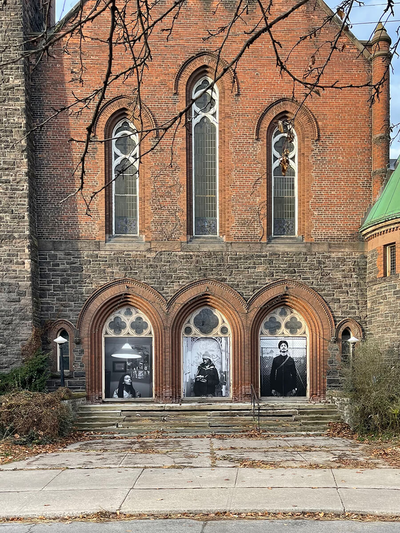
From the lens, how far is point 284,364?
1989 centimetres

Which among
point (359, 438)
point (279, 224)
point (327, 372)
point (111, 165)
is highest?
point (111, 165)

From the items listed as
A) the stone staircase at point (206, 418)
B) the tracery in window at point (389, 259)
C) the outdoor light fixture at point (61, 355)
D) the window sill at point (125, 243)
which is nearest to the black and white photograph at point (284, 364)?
the stone staircase at point (206, 418)

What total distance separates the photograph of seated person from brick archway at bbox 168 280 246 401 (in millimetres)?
1249

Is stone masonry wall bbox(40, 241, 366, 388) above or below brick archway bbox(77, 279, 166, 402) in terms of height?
above

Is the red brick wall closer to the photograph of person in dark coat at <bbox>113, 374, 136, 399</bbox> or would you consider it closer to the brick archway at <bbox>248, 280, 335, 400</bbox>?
the brick archway at <bbox>248, 280, 335, 400</bbox>

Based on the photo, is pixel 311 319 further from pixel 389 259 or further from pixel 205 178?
pixel 205 178

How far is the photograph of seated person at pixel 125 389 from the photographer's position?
19.5 meters

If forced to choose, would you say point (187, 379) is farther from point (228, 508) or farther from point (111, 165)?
point (228, 508)

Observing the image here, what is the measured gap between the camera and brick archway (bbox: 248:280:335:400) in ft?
63.8

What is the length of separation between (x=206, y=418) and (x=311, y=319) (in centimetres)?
462

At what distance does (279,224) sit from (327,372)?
4.63 m

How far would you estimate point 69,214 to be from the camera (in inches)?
759

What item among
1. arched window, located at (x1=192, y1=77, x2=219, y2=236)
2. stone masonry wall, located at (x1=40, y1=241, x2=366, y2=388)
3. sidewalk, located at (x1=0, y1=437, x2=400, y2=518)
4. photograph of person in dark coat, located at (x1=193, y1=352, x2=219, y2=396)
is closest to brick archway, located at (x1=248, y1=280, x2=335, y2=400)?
stone masonry wall, located at (x1=40, y1=241, x2=366, y2=388)

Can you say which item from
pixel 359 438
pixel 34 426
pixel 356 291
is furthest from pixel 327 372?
pixel 34 426
